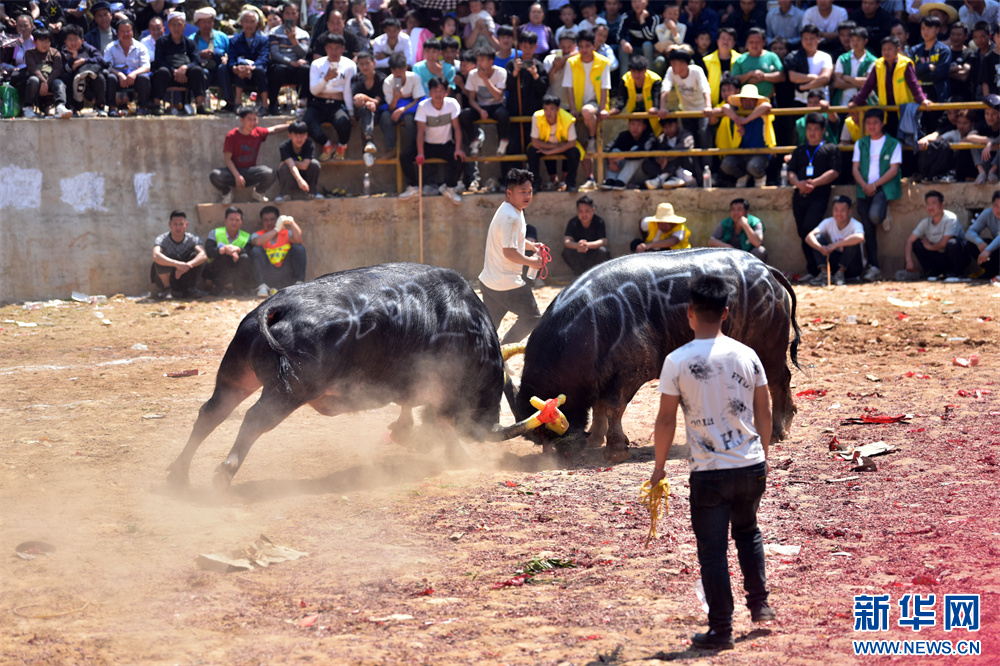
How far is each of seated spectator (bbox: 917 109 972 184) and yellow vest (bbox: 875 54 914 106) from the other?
2.13 ft

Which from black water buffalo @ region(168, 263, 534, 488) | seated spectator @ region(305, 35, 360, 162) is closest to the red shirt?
seated spectator @ region(305, 35, 360, 162)

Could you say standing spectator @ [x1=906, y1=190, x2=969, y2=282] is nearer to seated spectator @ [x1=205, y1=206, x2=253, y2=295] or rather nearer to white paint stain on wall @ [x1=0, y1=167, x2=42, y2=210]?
seated spectator @ [x1=205, y1=206, x2=253, y2=295]

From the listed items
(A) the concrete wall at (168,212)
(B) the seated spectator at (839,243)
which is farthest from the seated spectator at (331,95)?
(B) the seated spectator at (839,243)

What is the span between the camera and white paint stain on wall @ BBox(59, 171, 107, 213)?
14.9 metres

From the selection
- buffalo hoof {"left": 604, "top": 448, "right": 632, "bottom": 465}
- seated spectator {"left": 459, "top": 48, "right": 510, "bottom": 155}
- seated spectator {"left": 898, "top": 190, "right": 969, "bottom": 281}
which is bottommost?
buffalo hoof {"left": 604, "top": 448, "right": 632, "bottom": 465}

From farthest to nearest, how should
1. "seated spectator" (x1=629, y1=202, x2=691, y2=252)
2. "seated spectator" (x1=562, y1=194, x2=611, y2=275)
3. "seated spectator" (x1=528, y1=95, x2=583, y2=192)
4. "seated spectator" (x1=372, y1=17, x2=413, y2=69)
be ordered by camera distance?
"seated spectator" (x1=372, y1=17, x2=413, y2=69) < "seated spectator" (x1=528, y1=95, x2=583, y2=192) < "seated spectator" (x1=562, y1=194, x2=611, y2=275) < "seated spectator" (x1=629, y1=202, x2=691, y2=252)

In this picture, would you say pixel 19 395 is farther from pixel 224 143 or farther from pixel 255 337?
pixel 224 143

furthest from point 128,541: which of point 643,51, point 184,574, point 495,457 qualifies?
point 643,51

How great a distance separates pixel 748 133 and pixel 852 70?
171cm

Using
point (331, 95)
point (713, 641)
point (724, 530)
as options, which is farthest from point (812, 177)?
point (713, 641)

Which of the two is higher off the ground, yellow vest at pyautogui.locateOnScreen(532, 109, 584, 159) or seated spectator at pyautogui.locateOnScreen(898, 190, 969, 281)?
yellow vest at pyautogui.locateOnScreen(532, 109, 584, 159)

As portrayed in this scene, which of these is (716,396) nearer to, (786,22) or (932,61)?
(932,61)

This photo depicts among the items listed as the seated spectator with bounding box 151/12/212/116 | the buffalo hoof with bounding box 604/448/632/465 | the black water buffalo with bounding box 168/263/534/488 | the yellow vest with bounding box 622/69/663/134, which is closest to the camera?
the black water buffalo with bounding box 168/263/534/488

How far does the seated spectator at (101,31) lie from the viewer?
15342 millimetres
